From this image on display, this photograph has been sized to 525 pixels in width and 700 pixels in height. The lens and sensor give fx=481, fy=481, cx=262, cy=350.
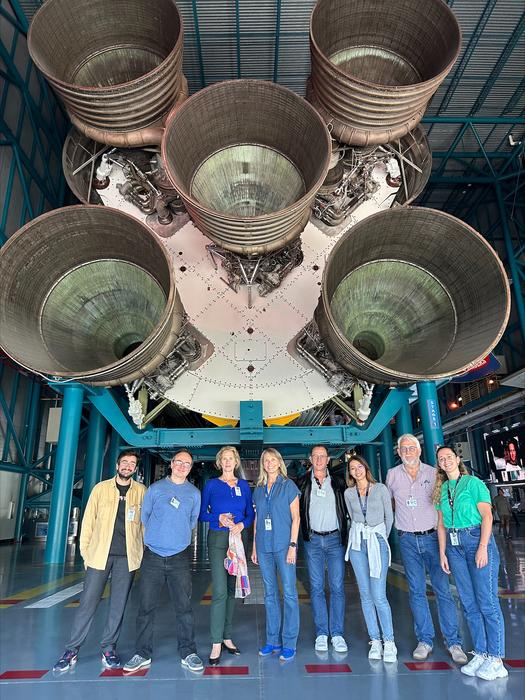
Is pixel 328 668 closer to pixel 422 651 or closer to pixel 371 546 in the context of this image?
pixel 422 651

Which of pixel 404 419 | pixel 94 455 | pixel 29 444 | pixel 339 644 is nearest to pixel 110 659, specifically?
pixel 339 644

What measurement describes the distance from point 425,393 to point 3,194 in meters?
11.0

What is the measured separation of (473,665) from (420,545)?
2.52ft

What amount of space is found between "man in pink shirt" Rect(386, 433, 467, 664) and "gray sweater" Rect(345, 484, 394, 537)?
0.31 feet

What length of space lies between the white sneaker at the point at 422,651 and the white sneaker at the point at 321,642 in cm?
59

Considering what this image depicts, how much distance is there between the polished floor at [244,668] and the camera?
269 centimetres

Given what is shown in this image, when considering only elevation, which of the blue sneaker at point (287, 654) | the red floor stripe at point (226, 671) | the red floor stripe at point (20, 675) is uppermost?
the blue sneaker at point (287, 654)

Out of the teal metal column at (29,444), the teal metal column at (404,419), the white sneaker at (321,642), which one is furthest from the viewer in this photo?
the teal metal column at (29,444)

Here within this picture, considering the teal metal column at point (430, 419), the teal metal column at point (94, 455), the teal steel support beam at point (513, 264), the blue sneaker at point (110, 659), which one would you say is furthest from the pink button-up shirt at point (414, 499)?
the teal steel support beam at point (513, 264)

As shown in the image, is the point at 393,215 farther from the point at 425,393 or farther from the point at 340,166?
the point at 425,393

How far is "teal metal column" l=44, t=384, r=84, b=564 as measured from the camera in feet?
24.0

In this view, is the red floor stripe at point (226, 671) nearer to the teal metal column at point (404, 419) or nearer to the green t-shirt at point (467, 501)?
the green t-shirt at point (467, 501)

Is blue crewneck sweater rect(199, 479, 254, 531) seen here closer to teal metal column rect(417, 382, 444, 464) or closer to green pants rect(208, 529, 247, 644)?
green pants rect(208, 529, 247, 644)

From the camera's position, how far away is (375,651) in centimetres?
322
